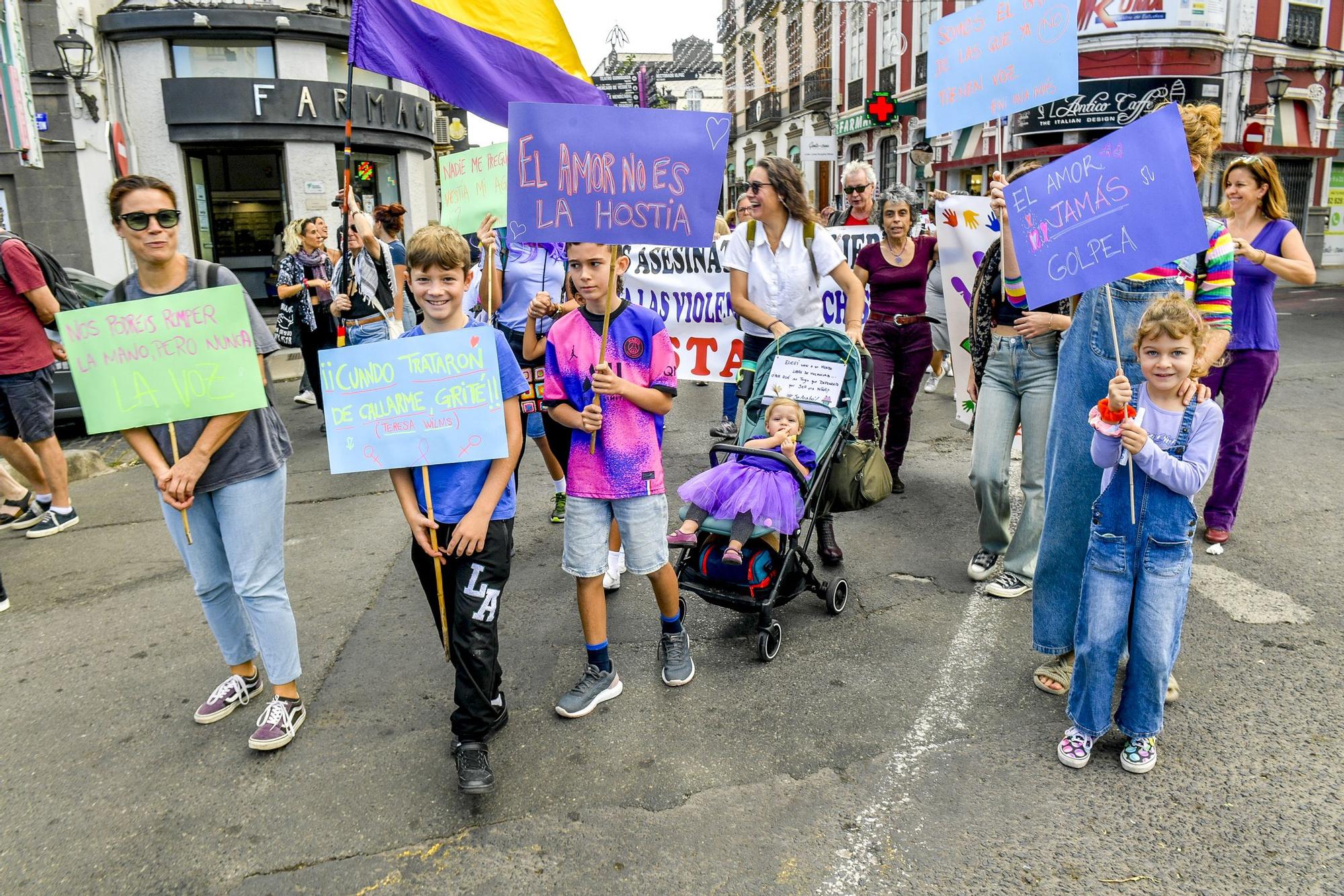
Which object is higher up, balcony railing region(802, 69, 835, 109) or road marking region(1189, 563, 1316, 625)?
balcony railing region(802, 69, 835, 109)

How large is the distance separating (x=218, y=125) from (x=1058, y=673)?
68.1 feet

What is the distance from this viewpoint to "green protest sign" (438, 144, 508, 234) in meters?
5.20

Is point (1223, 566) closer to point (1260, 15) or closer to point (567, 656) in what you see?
point (567, 656)

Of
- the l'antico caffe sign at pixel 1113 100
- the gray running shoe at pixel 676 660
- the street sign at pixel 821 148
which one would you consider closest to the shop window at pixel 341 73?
the street sign at pixel 821 148

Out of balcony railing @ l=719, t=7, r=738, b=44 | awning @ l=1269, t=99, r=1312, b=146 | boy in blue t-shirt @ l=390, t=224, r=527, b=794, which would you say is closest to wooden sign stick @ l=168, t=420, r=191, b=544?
boy in blue t-shirt @ l=390, t=224, r=527, b=794

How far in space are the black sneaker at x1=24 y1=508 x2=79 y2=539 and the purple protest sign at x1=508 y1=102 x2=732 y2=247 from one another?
173 inches

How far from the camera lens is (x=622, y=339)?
3471mm

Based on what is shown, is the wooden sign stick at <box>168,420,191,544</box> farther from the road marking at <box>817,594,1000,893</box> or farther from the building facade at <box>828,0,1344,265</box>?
the building facade at <box>828,0,1344,265</box>

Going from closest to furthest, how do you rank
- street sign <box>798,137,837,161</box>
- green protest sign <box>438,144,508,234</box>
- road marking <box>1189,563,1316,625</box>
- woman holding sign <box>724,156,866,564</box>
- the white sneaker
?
road marking <box>1189,563,1316,625</box>, the white sneaker, woman holding sign <box>724,156,866,564</box>, green protest sign <box>438,144,508,234</box>, street sign <box>798,137,837,161</box>

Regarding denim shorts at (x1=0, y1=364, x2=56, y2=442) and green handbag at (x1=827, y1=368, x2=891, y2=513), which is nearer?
green handbag at (x1=827, y1=368, x2=891, y2=513)

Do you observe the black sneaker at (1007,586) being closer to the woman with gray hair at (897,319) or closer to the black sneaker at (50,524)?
the woman with gray hair at (897,319)

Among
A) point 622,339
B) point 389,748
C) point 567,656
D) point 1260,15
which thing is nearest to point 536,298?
point 622,339

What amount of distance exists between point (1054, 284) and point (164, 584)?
468 centimetres

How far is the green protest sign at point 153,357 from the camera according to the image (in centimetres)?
311
